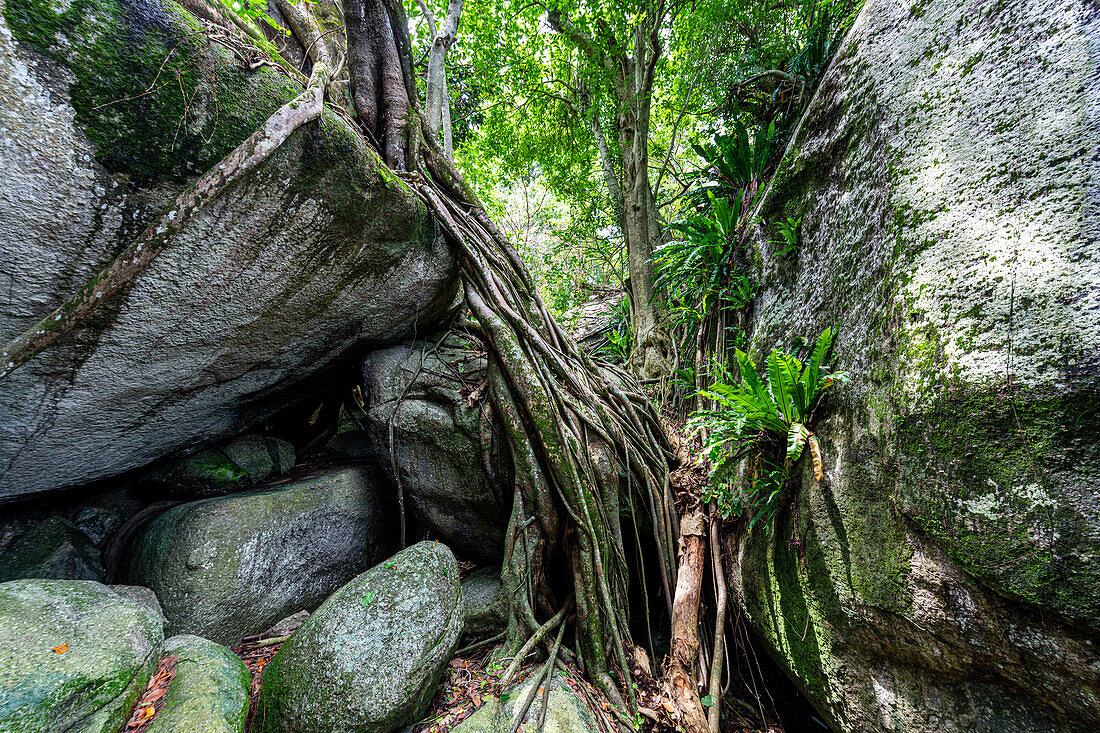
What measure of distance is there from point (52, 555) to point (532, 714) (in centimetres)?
321

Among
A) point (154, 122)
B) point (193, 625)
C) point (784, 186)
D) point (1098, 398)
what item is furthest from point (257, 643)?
point (784, 186)

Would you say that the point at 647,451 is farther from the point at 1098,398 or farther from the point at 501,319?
the point at 1098,398

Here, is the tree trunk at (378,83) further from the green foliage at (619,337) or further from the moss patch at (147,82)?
the green foliage at (619,337)

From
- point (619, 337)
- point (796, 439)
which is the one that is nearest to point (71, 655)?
point (796, 439)

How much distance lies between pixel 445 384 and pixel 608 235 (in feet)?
15.9

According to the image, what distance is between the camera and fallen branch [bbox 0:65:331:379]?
1701 mm

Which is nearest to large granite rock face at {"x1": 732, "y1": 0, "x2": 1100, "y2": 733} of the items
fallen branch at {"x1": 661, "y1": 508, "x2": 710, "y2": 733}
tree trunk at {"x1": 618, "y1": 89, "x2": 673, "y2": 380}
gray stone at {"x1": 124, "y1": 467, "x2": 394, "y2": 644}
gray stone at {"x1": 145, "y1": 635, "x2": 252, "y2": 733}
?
fallen branch at {"x1": 661, "y1": 508, "x2": 710, "y2": 733}

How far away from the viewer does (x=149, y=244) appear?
1.80 metres

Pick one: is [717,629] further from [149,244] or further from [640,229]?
[640,229]

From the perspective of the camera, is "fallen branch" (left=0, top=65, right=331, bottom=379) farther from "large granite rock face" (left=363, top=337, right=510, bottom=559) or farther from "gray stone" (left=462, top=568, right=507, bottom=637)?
"gray stone" (left=462, top=568, right=507, bottom=637)

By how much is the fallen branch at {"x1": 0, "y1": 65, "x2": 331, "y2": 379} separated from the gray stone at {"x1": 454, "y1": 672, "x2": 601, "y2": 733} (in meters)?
2.62

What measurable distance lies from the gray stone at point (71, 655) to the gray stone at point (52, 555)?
938 mm

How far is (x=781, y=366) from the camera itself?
6.97 feet

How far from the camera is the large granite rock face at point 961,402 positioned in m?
1.25
